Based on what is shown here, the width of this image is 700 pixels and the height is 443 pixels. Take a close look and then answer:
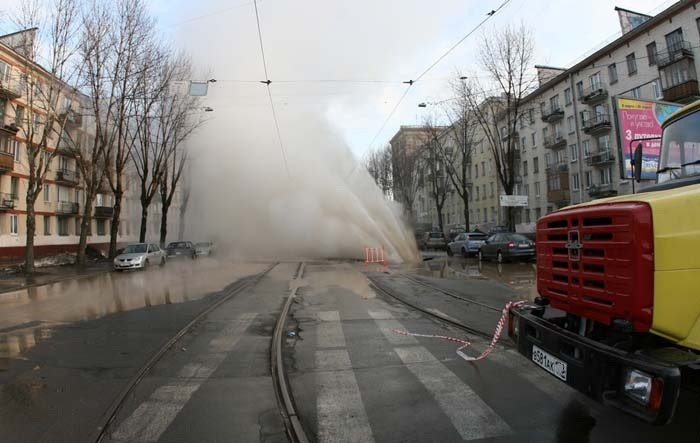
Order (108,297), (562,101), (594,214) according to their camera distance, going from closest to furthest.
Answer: (594,214), (108,297), (562,101)

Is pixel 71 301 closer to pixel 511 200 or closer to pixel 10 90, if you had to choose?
pixel 511 200

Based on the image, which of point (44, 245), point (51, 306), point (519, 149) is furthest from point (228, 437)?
point (519, 149)

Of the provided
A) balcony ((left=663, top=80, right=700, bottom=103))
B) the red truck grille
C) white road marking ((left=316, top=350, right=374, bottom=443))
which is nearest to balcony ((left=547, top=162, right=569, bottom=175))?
balcony ((left=663, top=80, right=700, bottom=103))

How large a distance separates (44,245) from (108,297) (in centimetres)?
2967

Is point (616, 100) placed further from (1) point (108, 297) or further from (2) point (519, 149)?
(2) point (519, 149)

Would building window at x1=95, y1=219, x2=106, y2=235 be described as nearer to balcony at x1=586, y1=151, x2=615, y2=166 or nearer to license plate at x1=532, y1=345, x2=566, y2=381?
balcony at x1=586, y1=151, x2=615, y2=166

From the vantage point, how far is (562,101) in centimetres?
4506

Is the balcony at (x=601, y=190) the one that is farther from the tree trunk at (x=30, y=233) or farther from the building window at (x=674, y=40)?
the tree trunk at (x=30, y=233)

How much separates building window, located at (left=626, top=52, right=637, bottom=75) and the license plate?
3874 cm

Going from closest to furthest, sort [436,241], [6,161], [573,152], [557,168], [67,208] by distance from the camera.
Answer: [6,161] → [67,208] → [436,241] → [573,152] → [557,168]

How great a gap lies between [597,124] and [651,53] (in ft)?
22.5

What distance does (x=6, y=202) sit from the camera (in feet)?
107

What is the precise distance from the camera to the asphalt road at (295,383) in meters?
3.99

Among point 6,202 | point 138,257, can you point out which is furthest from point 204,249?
point 138,257
